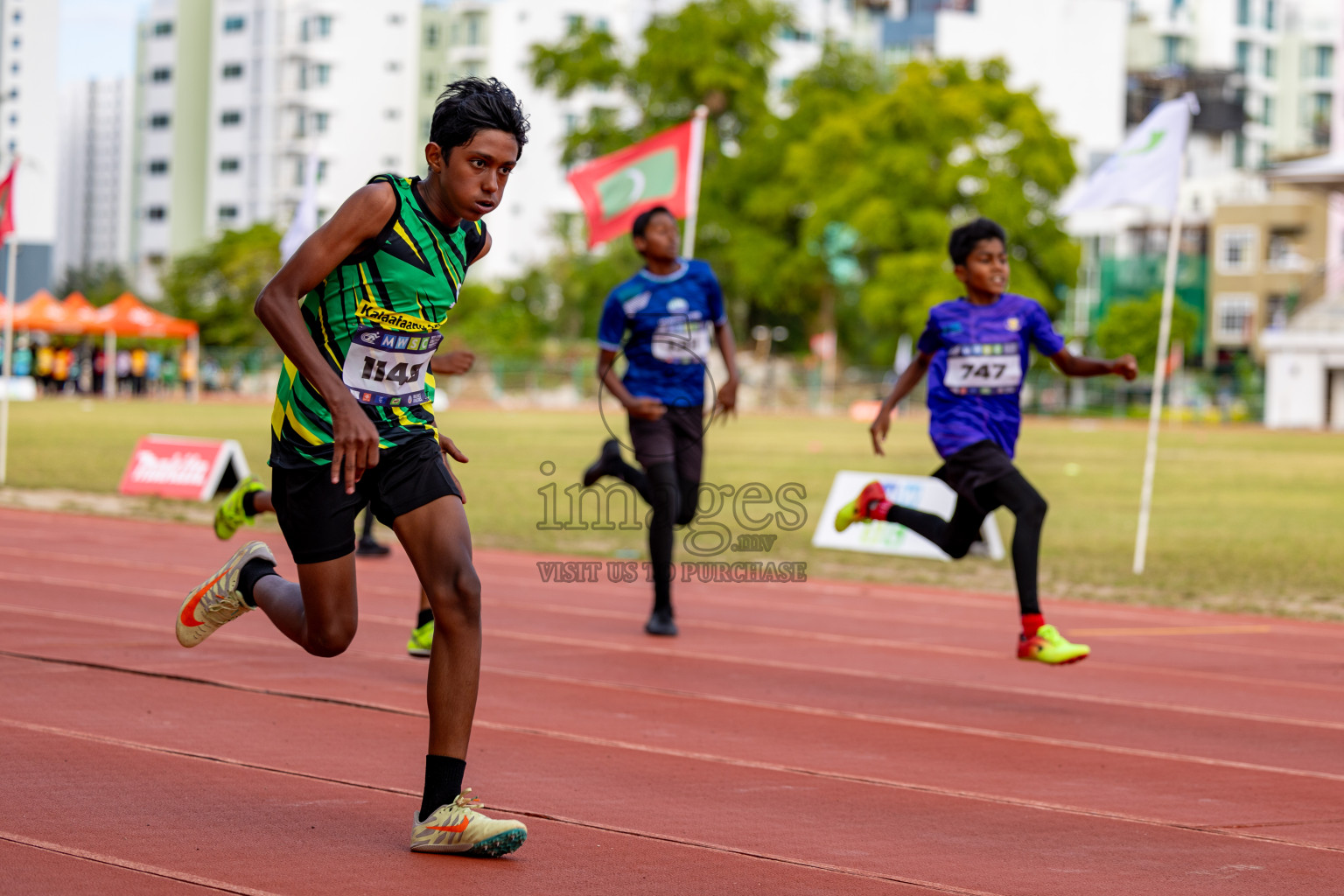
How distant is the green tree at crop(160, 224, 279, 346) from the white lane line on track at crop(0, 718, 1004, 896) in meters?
60.8

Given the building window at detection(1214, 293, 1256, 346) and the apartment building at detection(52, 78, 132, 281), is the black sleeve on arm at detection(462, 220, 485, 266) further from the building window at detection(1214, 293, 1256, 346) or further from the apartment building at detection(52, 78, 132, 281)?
the apartment building at detection(52, 78, 132, 281)

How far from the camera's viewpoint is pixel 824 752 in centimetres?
530

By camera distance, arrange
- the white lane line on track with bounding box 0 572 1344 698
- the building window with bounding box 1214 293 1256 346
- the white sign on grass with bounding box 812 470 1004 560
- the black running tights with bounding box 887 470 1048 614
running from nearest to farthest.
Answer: the black running tights with bounding box 887 470 1048 614 < the white lane line on track with bounding box 0 572 1344 698 < the white sign on grass with bounding box 812 470 1004 560 < the building window with bounding box 1214 293 1256 346

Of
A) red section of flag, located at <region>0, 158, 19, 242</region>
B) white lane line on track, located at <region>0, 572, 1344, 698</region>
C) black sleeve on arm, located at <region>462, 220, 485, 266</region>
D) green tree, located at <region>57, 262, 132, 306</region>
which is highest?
green tree, located at <region>57, 262, 132, 306</region>

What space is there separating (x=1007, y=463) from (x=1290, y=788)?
215 centimetres

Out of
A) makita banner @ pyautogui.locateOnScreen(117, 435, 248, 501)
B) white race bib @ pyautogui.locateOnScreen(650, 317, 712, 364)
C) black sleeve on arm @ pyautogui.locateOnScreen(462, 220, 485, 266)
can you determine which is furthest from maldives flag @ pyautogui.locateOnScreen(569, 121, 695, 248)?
black sleeve on arm @ pyautogui.locateOnScreen(462, 220, 485, 266)

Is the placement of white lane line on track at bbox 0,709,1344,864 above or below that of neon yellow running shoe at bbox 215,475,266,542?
below

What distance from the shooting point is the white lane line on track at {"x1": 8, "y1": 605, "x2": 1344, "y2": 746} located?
247 inches

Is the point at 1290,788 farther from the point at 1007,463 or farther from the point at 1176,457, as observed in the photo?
the point at 1176,457

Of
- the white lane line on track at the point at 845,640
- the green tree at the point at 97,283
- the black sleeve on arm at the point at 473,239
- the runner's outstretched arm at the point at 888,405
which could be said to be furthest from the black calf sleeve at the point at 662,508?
the green tree at the point at 97,283

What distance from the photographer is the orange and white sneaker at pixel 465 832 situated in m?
3.64

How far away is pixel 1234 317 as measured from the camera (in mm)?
67688

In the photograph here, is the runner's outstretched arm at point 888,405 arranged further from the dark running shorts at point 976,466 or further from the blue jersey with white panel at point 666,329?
the blue jersey with white panel at point 666,329

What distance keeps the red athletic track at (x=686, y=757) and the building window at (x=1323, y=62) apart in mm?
95505
